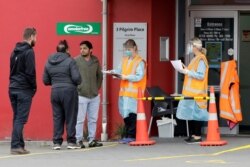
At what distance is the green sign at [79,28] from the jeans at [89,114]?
59.1 inches

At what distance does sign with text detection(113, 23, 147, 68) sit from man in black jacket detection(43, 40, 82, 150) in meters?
1.66

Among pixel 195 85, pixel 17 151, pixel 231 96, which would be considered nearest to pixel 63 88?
pixel 17 151

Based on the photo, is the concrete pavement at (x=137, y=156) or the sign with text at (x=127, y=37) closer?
the concrete pavement at (x=137, y=156)

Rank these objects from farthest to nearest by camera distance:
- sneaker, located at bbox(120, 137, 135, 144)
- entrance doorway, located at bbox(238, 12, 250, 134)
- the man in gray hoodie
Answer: entrance doorway, located at bbox(238, 12, 250, 134) → sneaker, located at bbox(120, 137, 135, 144) → the man in gray hoodie

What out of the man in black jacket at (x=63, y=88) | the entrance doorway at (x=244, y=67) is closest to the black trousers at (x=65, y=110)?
the man in black jacket at (x=63, y=88)

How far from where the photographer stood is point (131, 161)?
31.4 ft

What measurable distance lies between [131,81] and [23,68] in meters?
2.05

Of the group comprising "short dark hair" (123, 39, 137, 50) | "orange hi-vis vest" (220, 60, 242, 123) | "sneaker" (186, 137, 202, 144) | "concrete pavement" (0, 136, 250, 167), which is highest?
"short dark hair" (123, 39, 137, 50)

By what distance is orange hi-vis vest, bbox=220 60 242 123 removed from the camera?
40.1 feet

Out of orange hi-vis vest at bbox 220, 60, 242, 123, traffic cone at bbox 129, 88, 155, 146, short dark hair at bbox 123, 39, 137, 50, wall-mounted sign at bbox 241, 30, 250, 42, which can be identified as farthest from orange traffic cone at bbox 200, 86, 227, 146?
wall-mounted sign at bbox 241, 30, 250, 42

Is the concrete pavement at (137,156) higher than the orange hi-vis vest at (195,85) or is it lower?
lower

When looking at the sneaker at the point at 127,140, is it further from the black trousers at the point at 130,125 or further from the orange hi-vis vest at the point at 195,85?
the orange hi-vis vest at the point at 195,85

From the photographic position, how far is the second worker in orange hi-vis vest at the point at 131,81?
11.2m

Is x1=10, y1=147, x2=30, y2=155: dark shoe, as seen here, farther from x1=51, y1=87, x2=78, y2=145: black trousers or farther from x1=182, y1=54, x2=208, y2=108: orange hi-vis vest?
x1=182, y1=54, x2=208, y2=108: orange hi-vis vest
